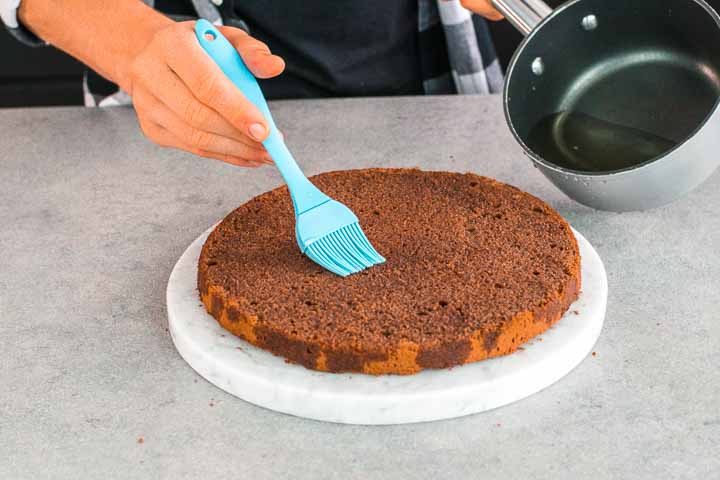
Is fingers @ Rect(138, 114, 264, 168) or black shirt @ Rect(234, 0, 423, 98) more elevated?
fingers @ Rect(138, 114, 264, 168)

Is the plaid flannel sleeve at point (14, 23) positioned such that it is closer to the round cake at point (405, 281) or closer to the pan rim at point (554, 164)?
the round cake at point (405, 281)

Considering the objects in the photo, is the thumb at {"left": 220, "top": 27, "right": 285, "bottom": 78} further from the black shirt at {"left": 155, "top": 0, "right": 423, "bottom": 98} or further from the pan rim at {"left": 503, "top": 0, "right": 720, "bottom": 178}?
the black shirt at {"left": 155, "top": 0, "right": 423, "bottom": 98}

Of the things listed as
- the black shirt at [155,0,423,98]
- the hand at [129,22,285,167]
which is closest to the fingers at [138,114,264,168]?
the hand at [129,22,285,167]

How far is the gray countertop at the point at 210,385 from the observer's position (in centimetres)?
86

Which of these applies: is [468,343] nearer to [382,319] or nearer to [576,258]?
[382,319]

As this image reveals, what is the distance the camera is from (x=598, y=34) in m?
1.21

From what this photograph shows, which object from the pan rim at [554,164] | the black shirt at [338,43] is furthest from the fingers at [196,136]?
the black shirt at [338,43]

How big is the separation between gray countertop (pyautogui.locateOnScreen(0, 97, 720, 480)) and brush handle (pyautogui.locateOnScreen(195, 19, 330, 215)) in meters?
0.24

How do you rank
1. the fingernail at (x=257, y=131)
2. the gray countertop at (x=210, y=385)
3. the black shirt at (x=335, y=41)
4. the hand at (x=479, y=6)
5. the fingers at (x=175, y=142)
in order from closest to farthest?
the gray countertop at (x=210, y=385) < the fingernail at (x=257, y=131) < the fingers at (x=175, y=142) < the hand at (x=479, y=6) < the black shirt at (x=335, y=41)

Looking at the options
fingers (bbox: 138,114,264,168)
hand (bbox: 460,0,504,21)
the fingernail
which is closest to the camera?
the fingernail

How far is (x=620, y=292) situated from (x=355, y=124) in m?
0.62

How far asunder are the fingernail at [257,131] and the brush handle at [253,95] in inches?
1.0

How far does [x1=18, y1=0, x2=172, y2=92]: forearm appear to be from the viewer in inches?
44.3

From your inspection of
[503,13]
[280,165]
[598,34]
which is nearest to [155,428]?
[280,165]
